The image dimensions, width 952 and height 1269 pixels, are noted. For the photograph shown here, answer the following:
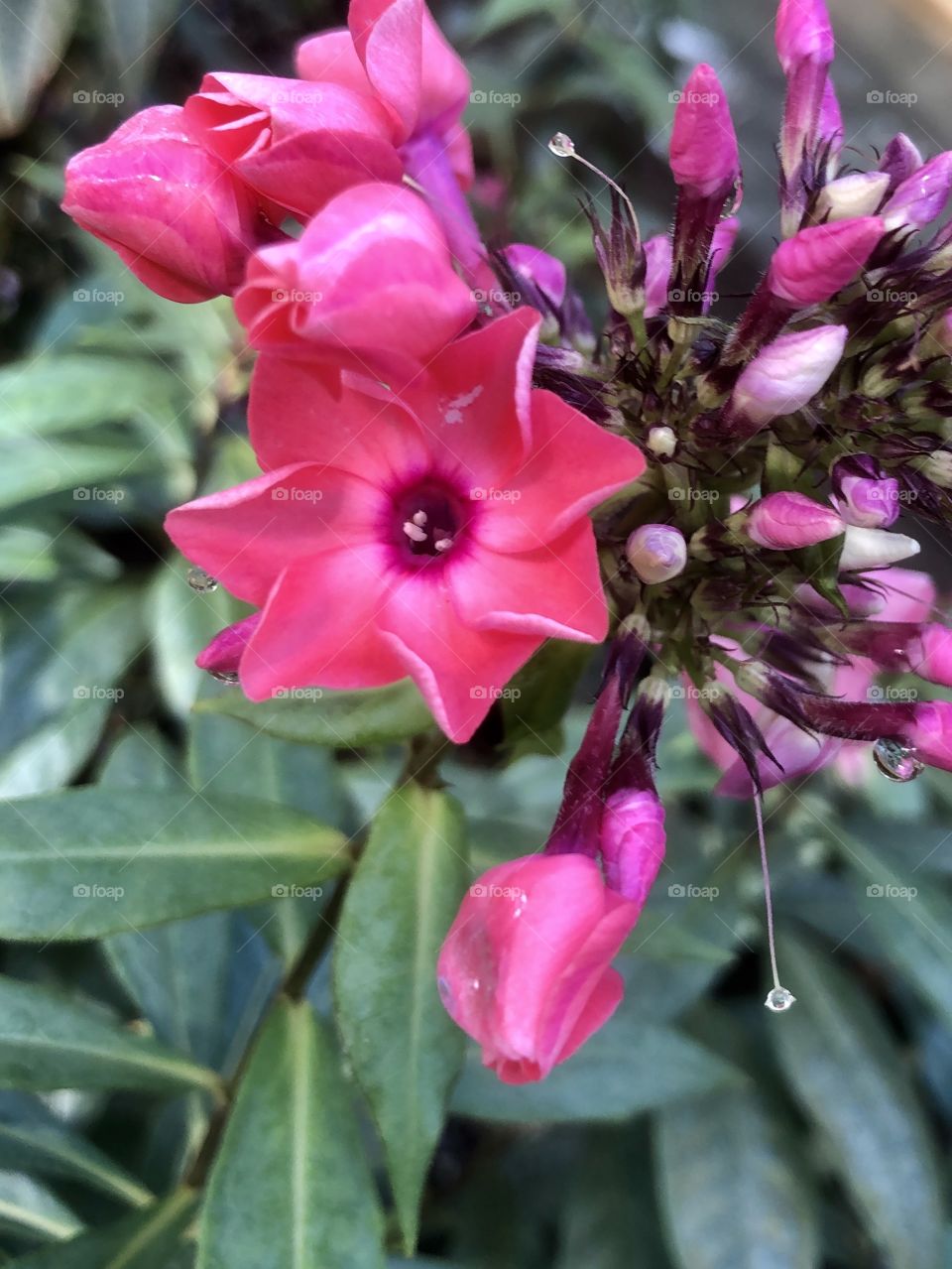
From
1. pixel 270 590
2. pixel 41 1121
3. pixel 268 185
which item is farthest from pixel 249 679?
pixel 41 1121

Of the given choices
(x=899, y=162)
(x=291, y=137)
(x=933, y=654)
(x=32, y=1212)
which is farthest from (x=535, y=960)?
(x=32, y=1212)

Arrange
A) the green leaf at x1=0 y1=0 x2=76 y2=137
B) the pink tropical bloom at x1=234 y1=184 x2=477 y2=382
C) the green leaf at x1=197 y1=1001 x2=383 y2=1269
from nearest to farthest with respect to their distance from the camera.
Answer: the pink tropical bloom at x1=234 y1=184 x2=477 y2=382
the green leaf at x1=197 y1=1001 x2=383 y2=1269
the green leaf at x1=0 y1=0 x2=76 y2=137

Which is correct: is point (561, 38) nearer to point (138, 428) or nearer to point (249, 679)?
point (138, 428)

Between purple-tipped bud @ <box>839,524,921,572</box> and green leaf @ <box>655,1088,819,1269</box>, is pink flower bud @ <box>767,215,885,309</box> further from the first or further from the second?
green leaf @ <box>655,1088,819,1269</box>

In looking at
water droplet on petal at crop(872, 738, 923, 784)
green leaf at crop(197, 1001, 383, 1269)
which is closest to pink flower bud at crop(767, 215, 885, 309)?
water droplet on petal at crop(872, 738, 923, 784)

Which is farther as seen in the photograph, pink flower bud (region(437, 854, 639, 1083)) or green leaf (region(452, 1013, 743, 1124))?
green leaf (region(452, 1013, 743, 1124))

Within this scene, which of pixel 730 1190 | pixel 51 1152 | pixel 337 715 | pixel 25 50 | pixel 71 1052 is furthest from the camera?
pixel 25 50

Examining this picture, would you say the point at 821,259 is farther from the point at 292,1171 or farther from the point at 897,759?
the point at 292,1171
